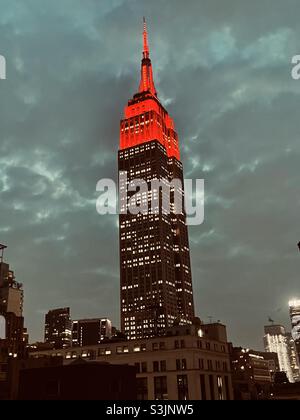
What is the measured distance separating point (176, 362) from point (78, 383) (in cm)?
4514

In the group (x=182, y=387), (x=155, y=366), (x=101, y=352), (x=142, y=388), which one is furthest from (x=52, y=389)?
(x=101, y=352)

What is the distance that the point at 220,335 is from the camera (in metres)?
150

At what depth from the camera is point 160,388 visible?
12569 centimetres

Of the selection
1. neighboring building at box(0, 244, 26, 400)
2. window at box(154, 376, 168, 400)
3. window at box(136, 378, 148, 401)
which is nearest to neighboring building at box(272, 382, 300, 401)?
window at box(154, 376, 168, 400)

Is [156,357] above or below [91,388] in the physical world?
above

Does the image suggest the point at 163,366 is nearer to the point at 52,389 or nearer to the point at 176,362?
the point at 176,362

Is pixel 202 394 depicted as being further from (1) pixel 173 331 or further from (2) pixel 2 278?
(2) pixel 2 278

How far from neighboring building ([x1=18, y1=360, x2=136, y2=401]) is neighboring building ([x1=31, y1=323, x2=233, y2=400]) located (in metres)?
28.7

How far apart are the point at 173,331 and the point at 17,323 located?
69.8 m

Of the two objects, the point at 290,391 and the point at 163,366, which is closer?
the point at 163,366

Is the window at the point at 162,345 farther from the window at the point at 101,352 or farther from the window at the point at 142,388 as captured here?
the window at the point at 101,352
